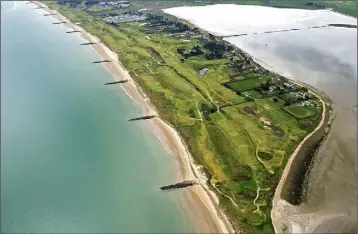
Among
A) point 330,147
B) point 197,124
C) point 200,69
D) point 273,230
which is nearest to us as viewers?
point 273,230

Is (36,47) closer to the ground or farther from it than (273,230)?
farther from it

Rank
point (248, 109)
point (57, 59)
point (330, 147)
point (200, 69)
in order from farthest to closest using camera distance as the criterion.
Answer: point (57, 59), point (200, 69), point (248, 109), point (330, 147)

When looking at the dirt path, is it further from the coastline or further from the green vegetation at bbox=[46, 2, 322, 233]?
the coastline

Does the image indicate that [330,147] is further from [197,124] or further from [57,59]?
[57,59]

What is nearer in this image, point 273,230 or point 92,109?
point 273,230

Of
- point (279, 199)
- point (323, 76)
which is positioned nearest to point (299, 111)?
point (323, 76)

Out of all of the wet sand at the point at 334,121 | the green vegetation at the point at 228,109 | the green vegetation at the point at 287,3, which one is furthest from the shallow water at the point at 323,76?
the green vegetation at the point at 287,3

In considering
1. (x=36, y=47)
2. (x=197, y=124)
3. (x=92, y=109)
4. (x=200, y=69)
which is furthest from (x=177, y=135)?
(x=36, y=47)

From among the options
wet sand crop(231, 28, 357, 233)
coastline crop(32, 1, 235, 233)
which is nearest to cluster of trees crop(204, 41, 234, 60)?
wet sand crop(231, 28, 357, 233)
